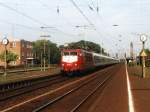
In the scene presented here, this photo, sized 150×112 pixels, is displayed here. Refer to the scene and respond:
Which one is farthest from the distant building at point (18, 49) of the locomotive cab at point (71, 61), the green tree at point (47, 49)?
the locomotive cab at point (71, 61)

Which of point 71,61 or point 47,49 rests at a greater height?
point 47,49

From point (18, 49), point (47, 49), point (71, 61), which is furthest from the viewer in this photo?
point (47, 49)

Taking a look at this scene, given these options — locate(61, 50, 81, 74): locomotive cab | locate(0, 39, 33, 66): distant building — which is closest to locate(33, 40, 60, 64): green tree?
locate(0, 39, 33, 66): distant building

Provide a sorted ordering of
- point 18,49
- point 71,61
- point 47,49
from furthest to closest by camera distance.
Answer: point 47,49, point 18,49, point 71,61

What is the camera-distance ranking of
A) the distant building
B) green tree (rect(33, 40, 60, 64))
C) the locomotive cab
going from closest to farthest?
the locomotive cab
the distant building
green tree (rect(33, 40, 60, 64))

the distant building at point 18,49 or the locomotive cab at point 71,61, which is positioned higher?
the distant building at point 18,49

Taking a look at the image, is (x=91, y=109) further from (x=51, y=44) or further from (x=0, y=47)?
(x=51, y=44)

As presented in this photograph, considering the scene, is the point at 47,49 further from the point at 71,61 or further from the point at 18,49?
the point at 71,61

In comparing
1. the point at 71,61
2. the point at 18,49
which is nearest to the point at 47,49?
the point at 18,49

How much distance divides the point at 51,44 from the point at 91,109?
134016 mm

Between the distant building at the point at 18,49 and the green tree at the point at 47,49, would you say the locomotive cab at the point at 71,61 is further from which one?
the green tree at the point at 47,49

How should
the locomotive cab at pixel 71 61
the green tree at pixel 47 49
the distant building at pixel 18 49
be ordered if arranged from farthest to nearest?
the green tree at pixel 47 49
the distant building at pixel 18 49
the locomotive cab at pixel 71 61

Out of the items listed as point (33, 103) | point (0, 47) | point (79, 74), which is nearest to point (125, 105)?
point (33, 103)

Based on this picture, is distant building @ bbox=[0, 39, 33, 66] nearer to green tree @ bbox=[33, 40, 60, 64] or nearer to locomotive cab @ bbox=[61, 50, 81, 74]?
green tree @ bbox=[33, 40, 60, 64]
